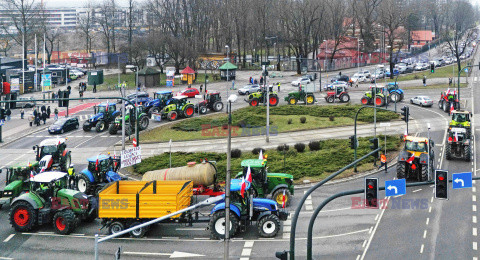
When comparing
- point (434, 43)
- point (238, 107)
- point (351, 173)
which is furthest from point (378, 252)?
point (434, 43)

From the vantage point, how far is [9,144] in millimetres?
50688

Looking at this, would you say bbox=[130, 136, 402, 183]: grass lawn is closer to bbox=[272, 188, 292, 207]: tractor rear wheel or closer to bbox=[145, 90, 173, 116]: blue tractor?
bbox=[272, 188, 292, 207]: tractor rear wheel

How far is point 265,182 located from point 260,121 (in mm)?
24179

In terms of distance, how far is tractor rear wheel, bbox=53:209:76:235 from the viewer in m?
26.4

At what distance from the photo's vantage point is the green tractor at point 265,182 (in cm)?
2969

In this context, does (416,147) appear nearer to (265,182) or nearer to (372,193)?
(265,182)

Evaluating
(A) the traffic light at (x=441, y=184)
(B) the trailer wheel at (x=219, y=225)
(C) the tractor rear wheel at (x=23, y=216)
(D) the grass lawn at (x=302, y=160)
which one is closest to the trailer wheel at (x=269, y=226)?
(B) the trailer wheel at (x=219, y=225)

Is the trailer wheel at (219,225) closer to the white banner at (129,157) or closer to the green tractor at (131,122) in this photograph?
the white banner at (129,157)

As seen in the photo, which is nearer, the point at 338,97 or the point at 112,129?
the point at 112,129

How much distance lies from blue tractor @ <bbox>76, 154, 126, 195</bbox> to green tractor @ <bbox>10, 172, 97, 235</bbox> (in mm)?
4713

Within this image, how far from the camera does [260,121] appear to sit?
54.0 metres

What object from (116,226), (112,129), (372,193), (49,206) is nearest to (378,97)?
(112,129)

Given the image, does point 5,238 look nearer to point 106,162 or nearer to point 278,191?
point 106,162

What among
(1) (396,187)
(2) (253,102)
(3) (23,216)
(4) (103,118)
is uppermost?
(2) (253,102)
